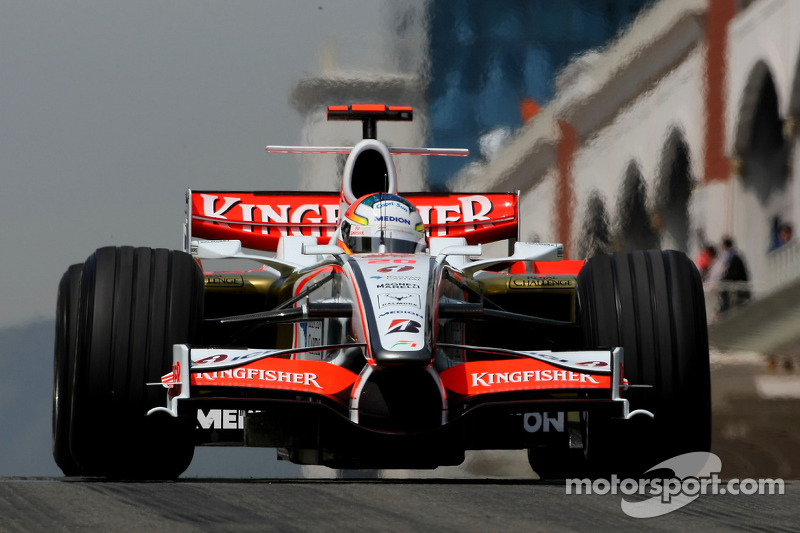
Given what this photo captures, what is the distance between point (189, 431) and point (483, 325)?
1.87 m

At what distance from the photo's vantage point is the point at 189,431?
8195 millimetres

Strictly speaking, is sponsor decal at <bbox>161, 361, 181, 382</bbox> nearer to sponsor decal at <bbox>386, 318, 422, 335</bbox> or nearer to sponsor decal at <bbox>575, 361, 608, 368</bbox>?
sponsor decal at <bbox>386, 318, 422, 335</bbox>

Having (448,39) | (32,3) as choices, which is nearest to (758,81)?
(448,39)

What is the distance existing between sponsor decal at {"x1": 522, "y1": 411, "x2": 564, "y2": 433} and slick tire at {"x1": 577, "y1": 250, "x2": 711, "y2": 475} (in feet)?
2.54

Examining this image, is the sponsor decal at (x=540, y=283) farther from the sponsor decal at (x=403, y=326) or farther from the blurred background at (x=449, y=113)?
the blurred background at (x=449, y=113)

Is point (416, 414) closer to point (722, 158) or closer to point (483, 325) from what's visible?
point (483, 325)

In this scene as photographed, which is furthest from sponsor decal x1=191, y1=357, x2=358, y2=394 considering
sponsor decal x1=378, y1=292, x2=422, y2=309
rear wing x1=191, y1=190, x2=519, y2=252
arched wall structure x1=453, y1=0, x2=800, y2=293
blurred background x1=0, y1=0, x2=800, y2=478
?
arched wall structure x1=453, y1=0, x2=800, y2=293

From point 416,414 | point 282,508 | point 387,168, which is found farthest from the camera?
point 387,168

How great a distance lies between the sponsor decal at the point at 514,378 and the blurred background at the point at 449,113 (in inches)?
349

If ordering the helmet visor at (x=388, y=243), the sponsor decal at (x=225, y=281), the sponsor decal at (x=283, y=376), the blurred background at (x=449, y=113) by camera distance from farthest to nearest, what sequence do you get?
1. the blurred background at (x=449, y=113)
2. the sponsor decal at (x=225, y=281)
3. the helmet visor at (x=388, y=243)
4. the sponsor decal at (x=283, y=376)

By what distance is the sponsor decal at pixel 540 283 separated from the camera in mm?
9227

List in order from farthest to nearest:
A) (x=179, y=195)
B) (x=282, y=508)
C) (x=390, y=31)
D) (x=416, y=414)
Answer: (x=179, y=195) < (x=390, y=31) < (x=416, y=414) < (x=282, y=508)

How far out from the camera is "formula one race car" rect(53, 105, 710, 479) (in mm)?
7262

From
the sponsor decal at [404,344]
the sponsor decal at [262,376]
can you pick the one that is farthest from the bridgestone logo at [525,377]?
the sponsor decal at [262,376]
